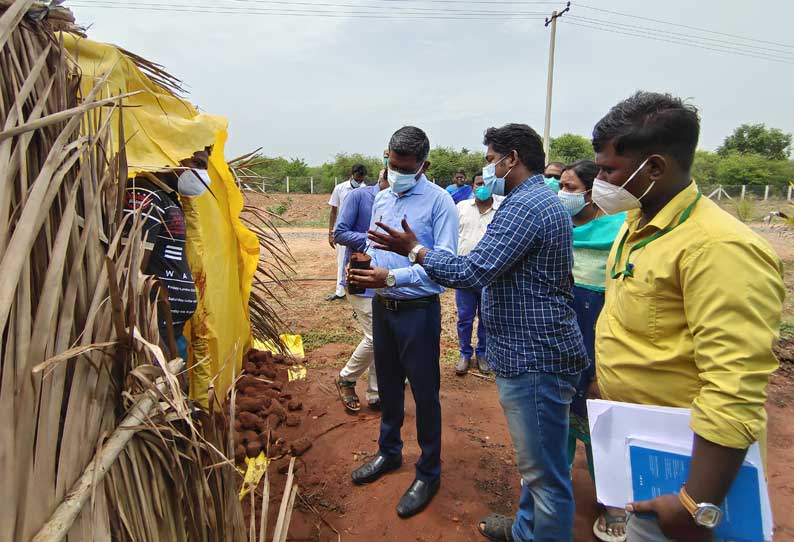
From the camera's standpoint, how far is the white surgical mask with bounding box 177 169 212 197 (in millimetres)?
2178

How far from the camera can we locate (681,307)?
1.26 m

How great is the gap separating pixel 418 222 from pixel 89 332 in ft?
5.85

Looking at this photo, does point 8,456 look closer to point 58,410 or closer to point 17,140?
point 58,410

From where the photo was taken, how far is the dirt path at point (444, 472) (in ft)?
7.74

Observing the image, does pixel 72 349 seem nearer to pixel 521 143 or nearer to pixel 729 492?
pixel 729 492

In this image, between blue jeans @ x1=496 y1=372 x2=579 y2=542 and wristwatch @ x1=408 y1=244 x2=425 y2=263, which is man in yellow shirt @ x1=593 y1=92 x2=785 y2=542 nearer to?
blue jeans @ x1=496 y1=372 x2=579 y2=542

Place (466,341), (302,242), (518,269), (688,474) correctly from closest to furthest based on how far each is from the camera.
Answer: (688,474) < (518,269) < (466,341) < (302,242)

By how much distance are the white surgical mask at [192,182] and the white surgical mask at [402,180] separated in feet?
3.16

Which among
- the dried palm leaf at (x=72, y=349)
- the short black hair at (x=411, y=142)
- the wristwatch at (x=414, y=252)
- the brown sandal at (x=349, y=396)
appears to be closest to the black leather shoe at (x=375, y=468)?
the brown sandal at (x=349, y=396)

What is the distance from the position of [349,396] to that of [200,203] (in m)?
1.76

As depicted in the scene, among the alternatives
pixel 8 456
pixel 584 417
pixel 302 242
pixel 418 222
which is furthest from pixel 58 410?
pixel 302 242

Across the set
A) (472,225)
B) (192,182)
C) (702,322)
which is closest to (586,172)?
(472,225)

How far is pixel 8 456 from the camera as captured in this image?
0.81 meters

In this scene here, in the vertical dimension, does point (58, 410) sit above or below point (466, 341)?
above
